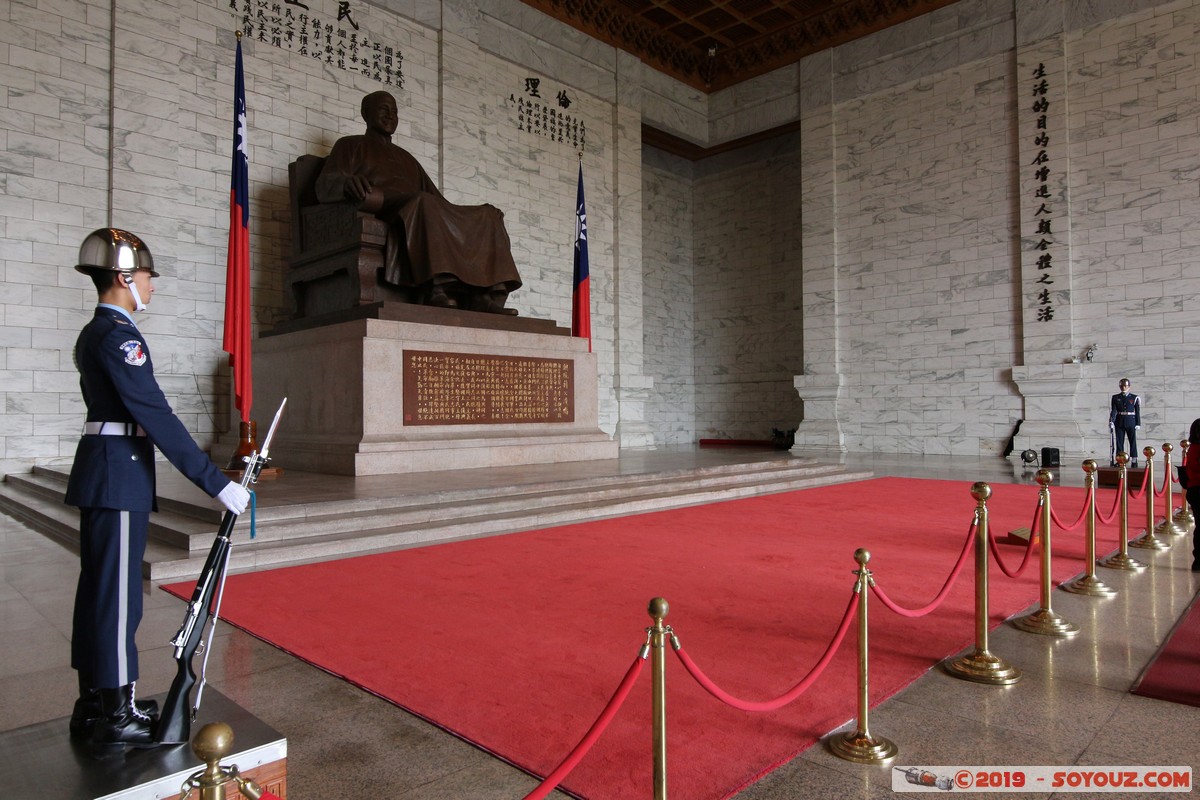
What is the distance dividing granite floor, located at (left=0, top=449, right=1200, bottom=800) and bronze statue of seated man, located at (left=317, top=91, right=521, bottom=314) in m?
3.89

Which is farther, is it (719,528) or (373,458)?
(373,458)

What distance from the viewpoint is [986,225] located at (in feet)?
31.1

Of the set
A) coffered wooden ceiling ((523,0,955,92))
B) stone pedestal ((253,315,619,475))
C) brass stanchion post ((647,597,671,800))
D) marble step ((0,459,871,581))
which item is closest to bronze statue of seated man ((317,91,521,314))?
stone pedestal ((253,315,619,475))

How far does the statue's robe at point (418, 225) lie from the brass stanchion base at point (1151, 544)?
4944 mm

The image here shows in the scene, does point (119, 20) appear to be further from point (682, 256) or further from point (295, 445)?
point (682, 256)

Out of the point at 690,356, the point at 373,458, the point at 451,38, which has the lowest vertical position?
the point at 373,458

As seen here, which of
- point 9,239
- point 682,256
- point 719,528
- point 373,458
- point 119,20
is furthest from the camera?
point 682,256

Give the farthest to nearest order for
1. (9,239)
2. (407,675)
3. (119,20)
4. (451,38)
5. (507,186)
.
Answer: (507,186) → (451,38) → (119,20) → (9,239) → (407,675)

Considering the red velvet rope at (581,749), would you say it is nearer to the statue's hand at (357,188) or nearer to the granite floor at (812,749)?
the granite floor at (812,749)

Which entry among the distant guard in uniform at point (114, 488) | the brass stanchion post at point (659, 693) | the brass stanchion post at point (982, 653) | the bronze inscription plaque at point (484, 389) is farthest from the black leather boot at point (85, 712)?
the bronze inscription plaque at point (484, 389)

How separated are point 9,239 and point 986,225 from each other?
10.2m

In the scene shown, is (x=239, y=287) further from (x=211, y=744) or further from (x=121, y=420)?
(x=211, y=744)

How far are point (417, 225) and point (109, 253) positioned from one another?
4.81m

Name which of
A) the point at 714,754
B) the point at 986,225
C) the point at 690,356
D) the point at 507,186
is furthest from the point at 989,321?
the point at 714,754
